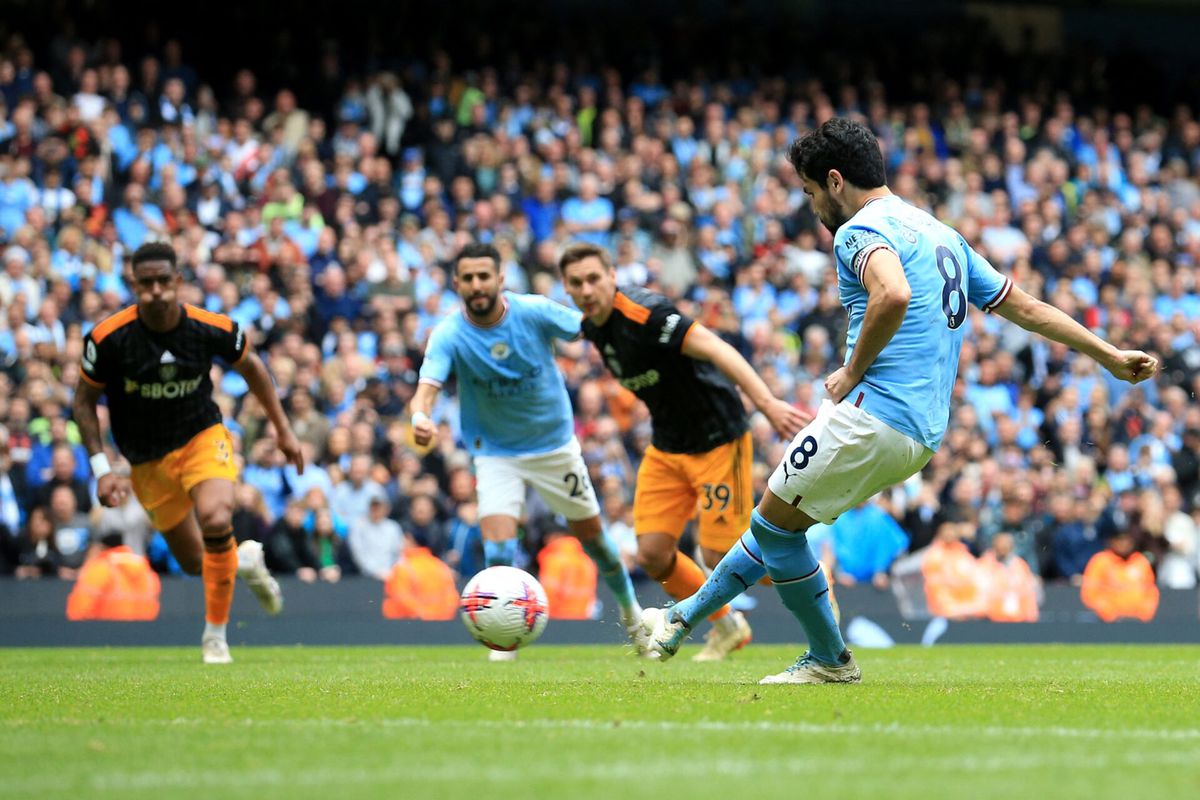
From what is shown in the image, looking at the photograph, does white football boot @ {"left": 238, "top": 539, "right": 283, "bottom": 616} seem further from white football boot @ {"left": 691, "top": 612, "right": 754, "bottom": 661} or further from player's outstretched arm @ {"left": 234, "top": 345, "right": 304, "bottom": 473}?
white football boot @ {"left": 691, "top": 612, "right": 754, "bottom": 661}

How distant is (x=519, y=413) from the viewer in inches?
465

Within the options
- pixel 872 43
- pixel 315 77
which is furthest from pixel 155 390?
pixel 872 43

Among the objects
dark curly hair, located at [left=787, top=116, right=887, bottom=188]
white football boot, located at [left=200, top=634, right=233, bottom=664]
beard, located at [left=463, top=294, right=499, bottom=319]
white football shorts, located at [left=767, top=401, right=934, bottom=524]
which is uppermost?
dark curly hair, located at [left=787, top=116, right=887, bottom=188]

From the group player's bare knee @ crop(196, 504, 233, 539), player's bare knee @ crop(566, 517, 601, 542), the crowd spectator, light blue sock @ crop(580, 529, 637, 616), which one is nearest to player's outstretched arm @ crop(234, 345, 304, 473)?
player's bare knee @ crop(196, 504, 233, 539)

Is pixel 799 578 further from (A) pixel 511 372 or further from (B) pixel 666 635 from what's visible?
(A) pixel 511 372

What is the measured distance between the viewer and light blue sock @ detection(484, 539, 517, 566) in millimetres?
11742

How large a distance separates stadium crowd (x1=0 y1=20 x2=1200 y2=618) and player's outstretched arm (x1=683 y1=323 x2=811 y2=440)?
6773mm

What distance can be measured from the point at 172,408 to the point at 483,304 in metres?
2.22

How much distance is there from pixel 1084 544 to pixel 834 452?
1236 cm

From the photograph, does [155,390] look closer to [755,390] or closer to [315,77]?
[755,390]

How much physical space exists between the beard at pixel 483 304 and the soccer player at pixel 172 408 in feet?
4.78

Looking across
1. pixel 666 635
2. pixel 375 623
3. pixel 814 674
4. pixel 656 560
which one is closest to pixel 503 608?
pixel 666 635

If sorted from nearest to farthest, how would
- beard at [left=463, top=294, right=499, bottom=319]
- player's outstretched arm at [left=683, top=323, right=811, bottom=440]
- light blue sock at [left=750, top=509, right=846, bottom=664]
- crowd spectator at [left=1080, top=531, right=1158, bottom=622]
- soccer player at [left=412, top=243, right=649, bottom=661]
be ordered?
light blue sock at [left=750, top=509, right=846, bottom=664] < player's outstretched arm at [left=683, top=323, right=811, bottom=440] < beard at [left=463, top=294, right=499, bottom=319] < soccer player at [left=412, top=243, right=649, bottom=661] < crowd spectator at [left=1080, top=531, right=1158, bottom=622]

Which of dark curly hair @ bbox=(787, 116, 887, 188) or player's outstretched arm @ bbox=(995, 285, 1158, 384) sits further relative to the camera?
player's outstretched arm @ bbox=(995, 285, 1158, 384)
